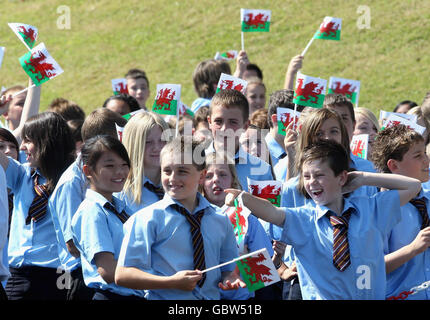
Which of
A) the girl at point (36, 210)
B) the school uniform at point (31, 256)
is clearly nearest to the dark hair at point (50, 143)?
the girl at point (36, 210)

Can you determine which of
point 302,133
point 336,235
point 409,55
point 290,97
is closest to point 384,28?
point 409,55

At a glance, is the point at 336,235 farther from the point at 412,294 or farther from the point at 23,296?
the point at 23,296

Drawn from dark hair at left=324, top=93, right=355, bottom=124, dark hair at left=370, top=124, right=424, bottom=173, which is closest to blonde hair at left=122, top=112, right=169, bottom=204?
dark hair at left=370, top=124, right=424, bottom=173

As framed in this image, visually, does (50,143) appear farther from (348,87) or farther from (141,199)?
(348,87)

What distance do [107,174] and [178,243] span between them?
0.91m

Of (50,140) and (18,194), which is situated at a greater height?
A: (50,140)

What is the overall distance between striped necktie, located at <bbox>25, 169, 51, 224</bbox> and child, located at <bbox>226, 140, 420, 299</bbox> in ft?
6.23

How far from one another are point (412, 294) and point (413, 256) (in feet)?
0.94

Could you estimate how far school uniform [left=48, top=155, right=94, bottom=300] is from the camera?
518 cm

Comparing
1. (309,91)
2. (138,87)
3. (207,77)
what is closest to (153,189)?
(309,91)

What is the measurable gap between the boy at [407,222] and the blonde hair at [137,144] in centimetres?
165

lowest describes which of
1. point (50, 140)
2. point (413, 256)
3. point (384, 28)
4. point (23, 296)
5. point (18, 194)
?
point (23, 296)

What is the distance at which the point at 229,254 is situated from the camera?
179 inches

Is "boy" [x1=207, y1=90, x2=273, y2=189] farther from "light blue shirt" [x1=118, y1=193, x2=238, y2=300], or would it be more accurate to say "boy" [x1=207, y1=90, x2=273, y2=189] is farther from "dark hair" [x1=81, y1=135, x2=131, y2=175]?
"light blue shirt" [x1=118, y1=193, x2=238, y2=300]
